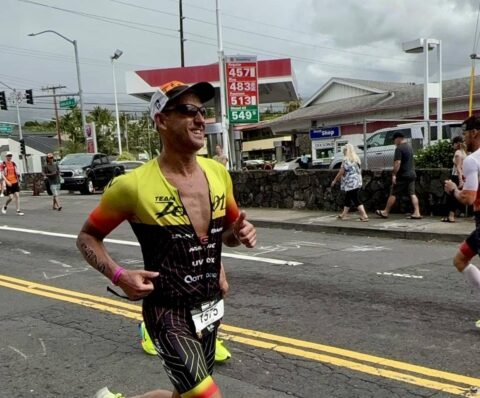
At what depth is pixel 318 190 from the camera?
1478cm

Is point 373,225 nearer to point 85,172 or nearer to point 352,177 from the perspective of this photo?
point 352,177

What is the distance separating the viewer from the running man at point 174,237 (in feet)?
8.43

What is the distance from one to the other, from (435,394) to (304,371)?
3.14ft

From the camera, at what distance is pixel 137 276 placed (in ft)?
8.18

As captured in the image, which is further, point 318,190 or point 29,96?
point 29,96

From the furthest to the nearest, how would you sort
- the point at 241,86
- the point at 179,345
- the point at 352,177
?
1. the point at 241,86
2. the point at 352,177
3. the point at 179,345

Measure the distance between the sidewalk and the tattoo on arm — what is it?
28.1 ft

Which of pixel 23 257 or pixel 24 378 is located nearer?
pixel 24 378

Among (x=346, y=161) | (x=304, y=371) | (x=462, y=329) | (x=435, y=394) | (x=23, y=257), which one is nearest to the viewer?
(x=435, y=394)

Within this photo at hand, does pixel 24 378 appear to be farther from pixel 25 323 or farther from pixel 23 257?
pixel 23 257

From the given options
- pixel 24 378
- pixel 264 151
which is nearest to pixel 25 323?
pixel 24 378

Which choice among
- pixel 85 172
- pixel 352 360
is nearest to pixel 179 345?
pixel 352 360

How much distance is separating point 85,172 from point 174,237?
23.8 metres

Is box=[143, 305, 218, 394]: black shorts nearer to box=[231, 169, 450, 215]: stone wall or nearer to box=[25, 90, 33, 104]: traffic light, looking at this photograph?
box=[231, 169, 450, 215]: stone wall
